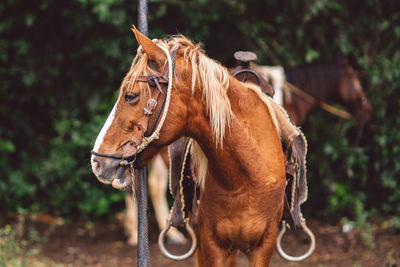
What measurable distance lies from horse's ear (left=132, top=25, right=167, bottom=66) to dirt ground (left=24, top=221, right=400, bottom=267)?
9.01ft

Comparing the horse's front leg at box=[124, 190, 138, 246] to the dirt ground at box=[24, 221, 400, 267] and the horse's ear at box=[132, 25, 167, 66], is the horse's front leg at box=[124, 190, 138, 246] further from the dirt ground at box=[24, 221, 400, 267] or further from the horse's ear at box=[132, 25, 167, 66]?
the horse's ear at box=[132, 25, 167, 66]

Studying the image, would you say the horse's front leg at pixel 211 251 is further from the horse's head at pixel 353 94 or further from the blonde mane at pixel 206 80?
the horse's head at pixel 353 94

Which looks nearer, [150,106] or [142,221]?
[150,106]

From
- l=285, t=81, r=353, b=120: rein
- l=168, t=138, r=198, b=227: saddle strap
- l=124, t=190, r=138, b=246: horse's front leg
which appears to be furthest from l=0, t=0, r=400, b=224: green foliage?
l=168, t=138, r=198, b=227: saddle strap

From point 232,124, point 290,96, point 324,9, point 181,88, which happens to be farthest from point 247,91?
point 324,9

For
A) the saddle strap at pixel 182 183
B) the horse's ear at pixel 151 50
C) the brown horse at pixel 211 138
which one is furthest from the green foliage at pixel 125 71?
the horse's ear at pixel 151 50

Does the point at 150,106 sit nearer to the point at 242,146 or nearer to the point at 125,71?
the point at 242,146

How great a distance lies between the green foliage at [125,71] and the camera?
5.64m

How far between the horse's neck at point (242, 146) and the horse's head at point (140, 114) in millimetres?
214

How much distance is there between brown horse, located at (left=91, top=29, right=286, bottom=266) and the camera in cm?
204

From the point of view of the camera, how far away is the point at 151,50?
2059mm

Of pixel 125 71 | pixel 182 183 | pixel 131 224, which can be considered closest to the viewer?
pixel 182 183

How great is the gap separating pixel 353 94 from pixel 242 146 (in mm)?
3243

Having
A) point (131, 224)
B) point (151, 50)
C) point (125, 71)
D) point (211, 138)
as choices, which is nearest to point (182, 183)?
point (211, 138)
